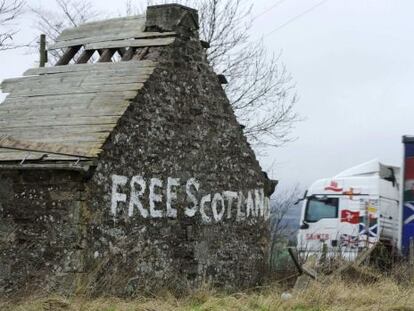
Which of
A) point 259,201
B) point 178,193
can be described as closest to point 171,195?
point 178,193

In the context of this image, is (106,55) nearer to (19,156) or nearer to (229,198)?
(19,156)

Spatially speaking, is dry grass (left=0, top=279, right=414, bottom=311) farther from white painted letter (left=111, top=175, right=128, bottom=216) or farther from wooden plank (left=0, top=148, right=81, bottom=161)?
wooden plank (left=0, top=148, right=81, bottom=161)

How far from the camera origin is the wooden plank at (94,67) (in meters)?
12.6

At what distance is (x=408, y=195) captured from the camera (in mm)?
17469

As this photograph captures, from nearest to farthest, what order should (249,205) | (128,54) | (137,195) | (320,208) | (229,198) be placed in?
(137,195) < (128,54) < (229,198) < (249,205) < (320,208)

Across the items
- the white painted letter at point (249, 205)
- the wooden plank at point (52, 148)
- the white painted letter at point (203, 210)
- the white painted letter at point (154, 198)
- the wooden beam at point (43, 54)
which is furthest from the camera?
the wooden beam at point (43, 54)

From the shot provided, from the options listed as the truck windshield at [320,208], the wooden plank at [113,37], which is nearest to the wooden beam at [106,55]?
the wooden plank at [113,37]

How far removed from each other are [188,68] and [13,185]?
159 inches

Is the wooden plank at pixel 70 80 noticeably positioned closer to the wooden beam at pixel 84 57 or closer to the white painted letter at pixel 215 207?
the wooden beam at pixel 84 57

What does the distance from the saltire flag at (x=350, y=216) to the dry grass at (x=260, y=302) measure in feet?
22.9

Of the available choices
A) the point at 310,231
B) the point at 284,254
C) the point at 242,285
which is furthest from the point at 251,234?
the point at 310,231

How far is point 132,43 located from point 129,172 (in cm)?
278

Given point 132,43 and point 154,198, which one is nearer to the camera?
point 154,198

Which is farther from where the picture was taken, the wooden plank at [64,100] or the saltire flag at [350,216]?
the saltire flag at [350,216]
